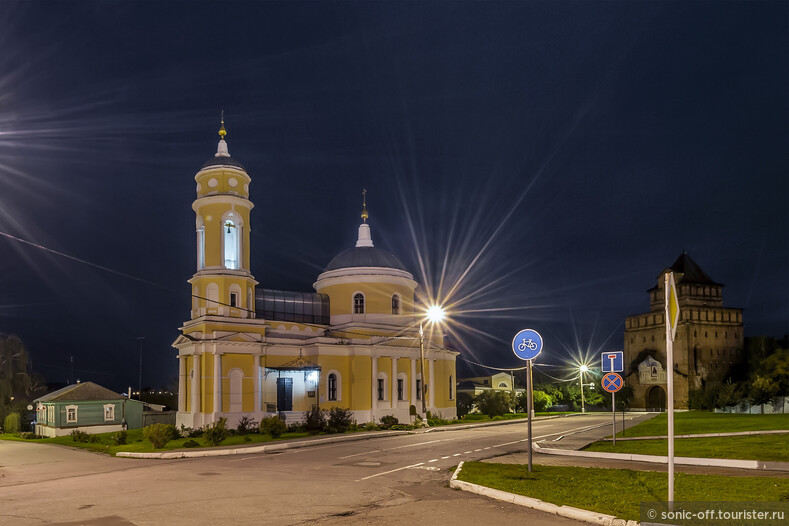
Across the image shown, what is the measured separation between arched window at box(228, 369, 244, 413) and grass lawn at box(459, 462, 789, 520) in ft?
93.6

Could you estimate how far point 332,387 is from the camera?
44938mm

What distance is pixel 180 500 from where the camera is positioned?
12625 millimetres

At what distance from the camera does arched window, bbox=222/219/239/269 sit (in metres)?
43.7

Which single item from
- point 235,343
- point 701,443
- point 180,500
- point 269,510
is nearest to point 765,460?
point 701,443

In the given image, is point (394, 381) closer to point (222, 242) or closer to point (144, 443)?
point (222, 242)

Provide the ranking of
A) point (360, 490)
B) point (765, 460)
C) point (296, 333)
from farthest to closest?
point (296, 333)
point (765, 460)
point (360, 490)

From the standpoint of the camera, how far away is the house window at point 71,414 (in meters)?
43.4

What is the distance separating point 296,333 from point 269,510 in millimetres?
35394

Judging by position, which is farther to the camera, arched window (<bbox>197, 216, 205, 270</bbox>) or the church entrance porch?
the church entrance porch

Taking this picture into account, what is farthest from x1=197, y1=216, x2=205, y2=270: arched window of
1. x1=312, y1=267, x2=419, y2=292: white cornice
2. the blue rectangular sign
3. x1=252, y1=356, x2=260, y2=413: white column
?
the blue rectangular sign

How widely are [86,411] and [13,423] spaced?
761cm

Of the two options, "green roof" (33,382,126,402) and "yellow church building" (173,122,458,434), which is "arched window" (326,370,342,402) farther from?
"green roof" (33,382,126,402)

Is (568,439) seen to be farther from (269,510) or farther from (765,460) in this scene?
(269,510)

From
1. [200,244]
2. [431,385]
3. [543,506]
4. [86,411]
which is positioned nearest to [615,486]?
[543,506]
